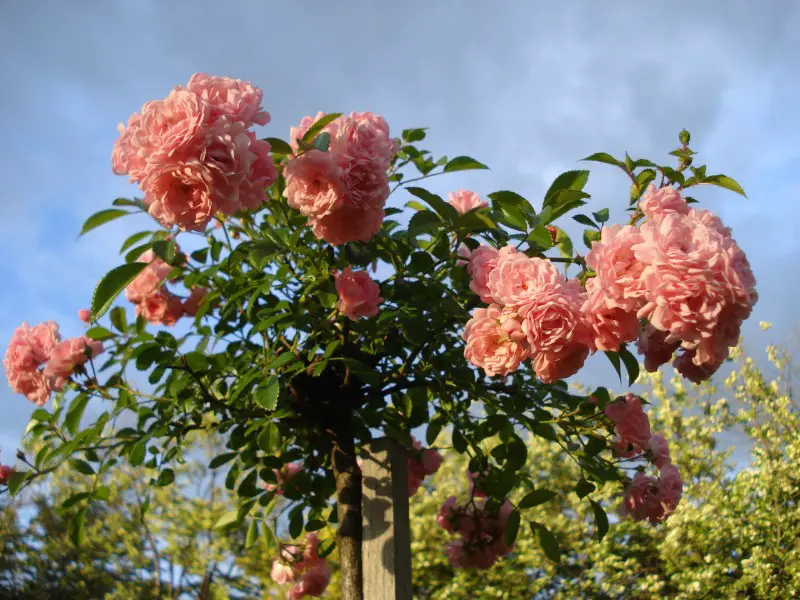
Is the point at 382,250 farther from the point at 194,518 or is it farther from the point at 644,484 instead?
the point at 194,518

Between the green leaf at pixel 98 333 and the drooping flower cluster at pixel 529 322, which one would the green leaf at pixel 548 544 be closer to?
the drooping flower cluster at pixel 529 322

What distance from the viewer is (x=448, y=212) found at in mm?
1398

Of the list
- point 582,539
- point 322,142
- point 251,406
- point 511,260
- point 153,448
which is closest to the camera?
point 511,260

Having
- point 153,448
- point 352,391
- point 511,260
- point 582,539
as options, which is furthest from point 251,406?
point 582,539

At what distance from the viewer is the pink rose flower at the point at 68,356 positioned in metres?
1.94

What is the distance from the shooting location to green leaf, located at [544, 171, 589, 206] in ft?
4.52

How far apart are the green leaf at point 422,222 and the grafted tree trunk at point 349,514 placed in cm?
74

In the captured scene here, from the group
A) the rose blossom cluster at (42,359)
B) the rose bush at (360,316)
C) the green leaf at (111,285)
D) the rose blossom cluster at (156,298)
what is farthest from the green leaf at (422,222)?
the rose blossom cluster at (42,359)

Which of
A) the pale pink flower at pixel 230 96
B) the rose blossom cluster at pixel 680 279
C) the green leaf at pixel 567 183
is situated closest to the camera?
the rose blossom cluster at pixel 680 279

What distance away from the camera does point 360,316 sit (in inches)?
62.0

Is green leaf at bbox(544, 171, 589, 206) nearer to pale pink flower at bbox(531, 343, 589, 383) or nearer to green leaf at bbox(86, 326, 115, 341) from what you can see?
pale pink flower at bbox(531, 343, 589, 383)

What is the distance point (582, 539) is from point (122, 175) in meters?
4.84

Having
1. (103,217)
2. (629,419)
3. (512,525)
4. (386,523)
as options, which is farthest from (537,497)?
(103,217)

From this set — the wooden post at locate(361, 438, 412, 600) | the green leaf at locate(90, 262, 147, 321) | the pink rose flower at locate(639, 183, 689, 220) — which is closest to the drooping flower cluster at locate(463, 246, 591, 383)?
the pink rose flower at locate(639, 183, 689, 220)
